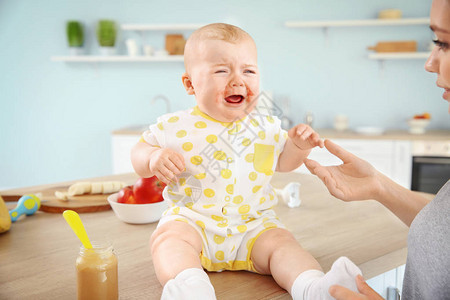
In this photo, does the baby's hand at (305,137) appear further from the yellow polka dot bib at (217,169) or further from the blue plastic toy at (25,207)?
the blue plastic toy at (25,207)

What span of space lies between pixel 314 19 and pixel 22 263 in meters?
3.71

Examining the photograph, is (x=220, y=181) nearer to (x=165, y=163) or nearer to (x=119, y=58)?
(x=165, y=163)

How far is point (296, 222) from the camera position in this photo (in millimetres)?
1217

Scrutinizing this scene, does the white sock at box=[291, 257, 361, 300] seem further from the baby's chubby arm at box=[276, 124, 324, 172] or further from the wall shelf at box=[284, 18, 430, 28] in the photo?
the wall shelf at box=[284, 18, 430, 28]

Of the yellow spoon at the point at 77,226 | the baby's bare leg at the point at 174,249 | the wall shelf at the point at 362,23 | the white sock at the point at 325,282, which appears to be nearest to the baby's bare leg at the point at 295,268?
the white sock at the point at 325,282

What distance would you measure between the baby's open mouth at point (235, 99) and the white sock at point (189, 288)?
1.31 feet

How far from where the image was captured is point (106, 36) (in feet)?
13.4

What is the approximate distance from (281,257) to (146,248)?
348mm

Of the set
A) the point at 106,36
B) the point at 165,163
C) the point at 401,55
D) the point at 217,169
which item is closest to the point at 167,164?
the point at 165,163

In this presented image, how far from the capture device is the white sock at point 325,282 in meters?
0.73

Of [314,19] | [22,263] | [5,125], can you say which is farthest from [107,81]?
[22,263]

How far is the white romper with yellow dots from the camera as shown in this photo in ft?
3.15

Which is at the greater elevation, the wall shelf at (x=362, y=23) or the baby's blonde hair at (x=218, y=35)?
A: the wall shelf at (x=362, y=23)

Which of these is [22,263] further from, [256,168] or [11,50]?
[11,50]
